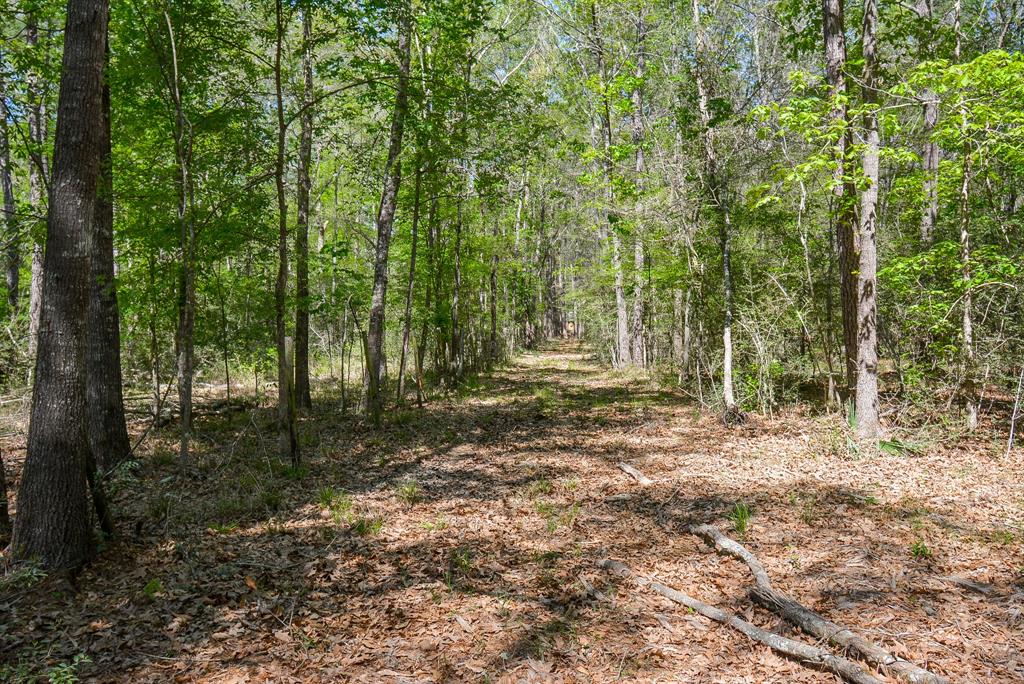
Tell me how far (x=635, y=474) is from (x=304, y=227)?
656cm

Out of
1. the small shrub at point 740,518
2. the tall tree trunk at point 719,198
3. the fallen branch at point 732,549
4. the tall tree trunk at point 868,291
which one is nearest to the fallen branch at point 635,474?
the small shrub at point 740,518

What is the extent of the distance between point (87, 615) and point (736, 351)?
11161mm

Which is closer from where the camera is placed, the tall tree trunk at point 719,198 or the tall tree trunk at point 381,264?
the tall tree trunk at point 719,198

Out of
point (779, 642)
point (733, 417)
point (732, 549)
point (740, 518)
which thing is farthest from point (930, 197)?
point (779, 642)

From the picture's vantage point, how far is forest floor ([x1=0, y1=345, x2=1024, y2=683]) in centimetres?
377

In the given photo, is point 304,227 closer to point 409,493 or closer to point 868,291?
point 409,493

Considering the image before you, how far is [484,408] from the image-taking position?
535 inches

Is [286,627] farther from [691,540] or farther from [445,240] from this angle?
[445,240]

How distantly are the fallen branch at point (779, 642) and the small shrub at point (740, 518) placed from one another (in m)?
1.44

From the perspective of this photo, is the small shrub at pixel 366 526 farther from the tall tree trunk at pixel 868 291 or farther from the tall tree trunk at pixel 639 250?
the tall tree trunk at pixel 639 250

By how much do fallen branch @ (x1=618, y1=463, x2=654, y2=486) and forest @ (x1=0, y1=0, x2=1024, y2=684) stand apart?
41 millimetres

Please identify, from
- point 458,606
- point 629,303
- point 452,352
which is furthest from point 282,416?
point 629,303

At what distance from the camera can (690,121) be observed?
1134 centimetres

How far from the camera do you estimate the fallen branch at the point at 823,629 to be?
3311mm
